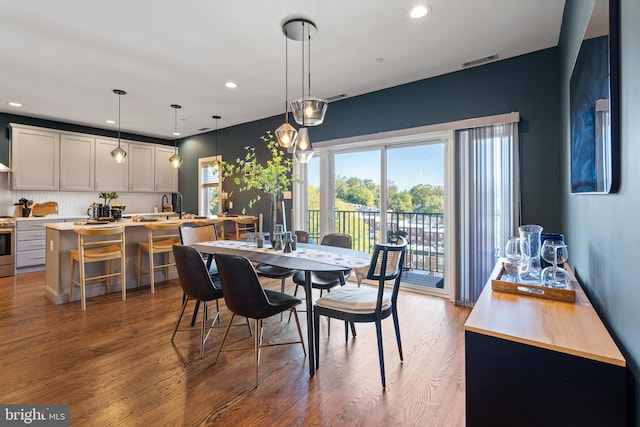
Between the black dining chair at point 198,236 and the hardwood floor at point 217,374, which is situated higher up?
the black dining chair at point 198,236

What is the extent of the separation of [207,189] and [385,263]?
19.4ft

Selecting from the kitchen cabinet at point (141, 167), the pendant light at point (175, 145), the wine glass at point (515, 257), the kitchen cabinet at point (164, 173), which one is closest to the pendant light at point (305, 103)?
the wine glass at point (515, 257)

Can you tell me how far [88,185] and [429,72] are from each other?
6.53 meters

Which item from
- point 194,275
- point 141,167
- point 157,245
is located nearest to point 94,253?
point 157,245

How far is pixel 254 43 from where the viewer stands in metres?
3.04

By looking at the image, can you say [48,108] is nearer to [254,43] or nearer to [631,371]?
[254,43]

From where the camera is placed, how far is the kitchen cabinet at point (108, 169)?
20.8ft

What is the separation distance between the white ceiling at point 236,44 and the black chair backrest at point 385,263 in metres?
1.89

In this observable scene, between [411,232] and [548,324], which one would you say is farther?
[411,232]

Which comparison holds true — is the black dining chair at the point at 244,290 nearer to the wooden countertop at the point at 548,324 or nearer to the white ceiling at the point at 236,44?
Result: the wooden countertop at the point at 548,324

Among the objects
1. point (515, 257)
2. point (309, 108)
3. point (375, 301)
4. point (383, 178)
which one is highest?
point (309, 108)

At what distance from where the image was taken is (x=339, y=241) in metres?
3.35

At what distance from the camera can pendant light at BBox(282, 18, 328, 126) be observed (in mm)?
2521

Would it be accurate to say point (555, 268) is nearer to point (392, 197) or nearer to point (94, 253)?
point (392, 197)
